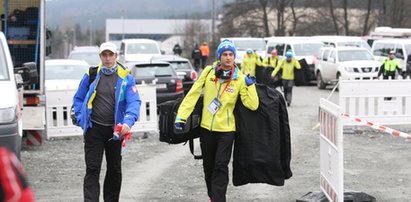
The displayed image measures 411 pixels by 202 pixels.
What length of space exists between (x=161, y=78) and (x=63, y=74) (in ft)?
7.85

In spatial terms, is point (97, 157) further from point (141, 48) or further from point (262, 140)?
point (141, 48)

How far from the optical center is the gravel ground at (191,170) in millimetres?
9391

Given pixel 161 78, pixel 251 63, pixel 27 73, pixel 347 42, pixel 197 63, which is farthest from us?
pixel 197 63

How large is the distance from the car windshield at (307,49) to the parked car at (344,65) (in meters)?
2.87

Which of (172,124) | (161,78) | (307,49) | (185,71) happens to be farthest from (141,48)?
(172,124)

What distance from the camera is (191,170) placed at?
37.4ft

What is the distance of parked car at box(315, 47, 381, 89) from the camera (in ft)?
98.0

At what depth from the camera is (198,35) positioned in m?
86.4

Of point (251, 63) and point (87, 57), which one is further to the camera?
point (87, 57)

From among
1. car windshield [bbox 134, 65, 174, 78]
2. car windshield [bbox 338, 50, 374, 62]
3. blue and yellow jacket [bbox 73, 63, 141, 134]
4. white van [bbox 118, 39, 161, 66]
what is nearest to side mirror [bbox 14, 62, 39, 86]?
blue and yellow jacket [bbox 73, 63, 141, 134]

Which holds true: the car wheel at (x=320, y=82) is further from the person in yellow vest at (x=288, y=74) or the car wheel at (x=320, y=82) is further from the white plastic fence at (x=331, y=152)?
the white plastic fence at (x=331, y=152)

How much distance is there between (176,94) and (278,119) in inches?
499

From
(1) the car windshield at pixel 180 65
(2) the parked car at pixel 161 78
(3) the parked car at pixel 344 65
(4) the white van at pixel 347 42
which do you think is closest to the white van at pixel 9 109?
(2) the parked car at pixel 161 78

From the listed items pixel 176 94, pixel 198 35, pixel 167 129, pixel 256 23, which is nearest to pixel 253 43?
pixel 176 94
